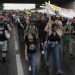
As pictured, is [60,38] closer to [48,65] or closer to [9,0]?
[48,65]

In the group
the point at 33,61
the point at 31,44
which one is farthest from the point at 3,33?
the point at 33,61

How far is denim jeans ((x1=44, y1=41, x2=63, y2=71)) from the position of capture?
434 inches

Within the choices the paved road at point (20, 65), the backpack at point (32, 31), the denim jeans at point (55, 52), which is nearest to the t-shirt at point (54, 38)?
the denim jeans at point (55, 52)

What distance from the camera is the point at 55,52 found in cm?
1109

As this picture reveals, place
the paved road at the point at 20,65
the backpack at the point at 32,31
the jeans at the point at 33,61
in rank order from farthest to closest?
the paved road at the point at 20,65
the backpack at the point at 32,31
the jeans at the point at 33,61

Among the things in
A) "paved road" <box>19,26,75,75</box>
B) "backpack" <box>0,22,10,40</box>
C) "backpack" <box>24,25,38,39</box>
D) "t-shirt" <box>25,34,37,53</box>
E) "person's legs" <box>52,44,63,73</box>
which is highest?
"backpack" <box>24,25,38,39</box>

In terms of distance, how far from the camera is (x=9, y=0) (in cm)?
5219

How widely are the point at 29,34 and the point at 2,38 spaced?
8.39 feet

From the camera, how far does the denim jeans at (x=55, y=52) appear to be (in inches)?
434

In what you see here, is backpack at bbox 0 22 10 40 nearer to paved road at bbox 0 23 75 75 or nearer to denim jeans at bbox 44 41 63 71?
paved road at bbox 0 23 75 75

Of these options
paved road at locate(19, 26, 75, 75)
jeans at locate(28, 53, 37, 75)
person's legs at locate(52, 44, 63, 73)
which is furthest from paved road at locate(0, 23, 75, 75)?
person's legs at locate(52, 44, 63, 73)

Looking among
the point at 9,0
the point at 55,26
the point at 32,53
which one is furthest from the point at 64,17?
the point at 9,0

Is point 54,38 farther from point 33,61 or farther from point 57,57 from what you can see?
point 33,61

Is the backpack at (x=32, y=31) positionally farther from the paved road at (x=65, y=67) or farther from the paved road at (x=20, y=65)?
the paved road at (x=65, y=67)
